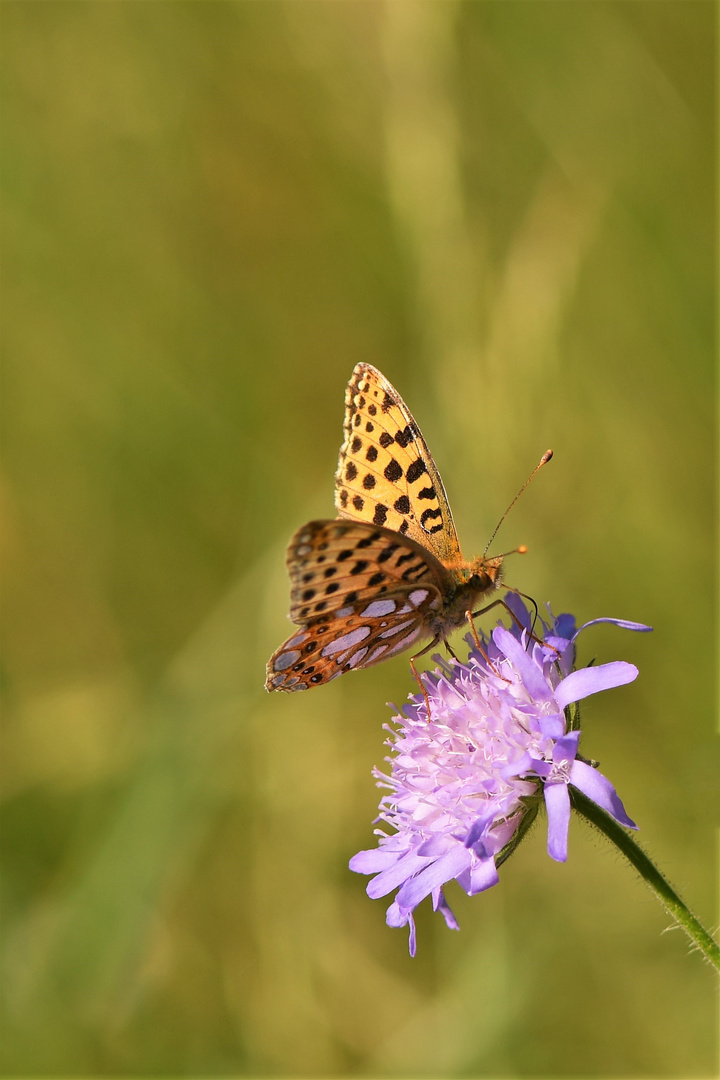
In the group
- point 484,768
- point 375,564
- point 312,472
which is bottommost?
point 484,768

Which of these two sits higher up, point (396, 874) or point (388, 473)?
→ point (388, 473)

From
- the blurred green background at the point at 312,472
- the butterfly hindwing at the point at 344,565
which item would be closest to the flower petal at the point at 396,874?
the butterfly hindwing at the point at 344,565

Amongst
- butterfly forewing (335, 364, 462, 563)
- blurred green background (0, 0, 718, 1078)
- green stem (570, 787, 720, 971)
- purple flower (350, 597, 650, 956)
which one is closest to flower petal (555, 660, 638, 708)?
purple flower (350, 597, 650, 956)

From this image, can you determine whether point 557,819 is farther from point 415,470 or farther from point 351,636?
point 415,470

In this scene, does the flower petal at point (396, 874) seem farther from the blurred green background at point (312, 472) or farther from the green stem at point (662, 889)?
the blurred green background at point (312, 472)

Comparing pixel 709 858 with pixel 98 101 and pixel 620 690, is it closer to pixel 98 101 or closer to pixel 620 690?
pixel 620 690

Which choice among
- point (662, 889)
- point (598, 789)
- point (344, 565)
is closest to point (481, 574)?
point (344, 565)
